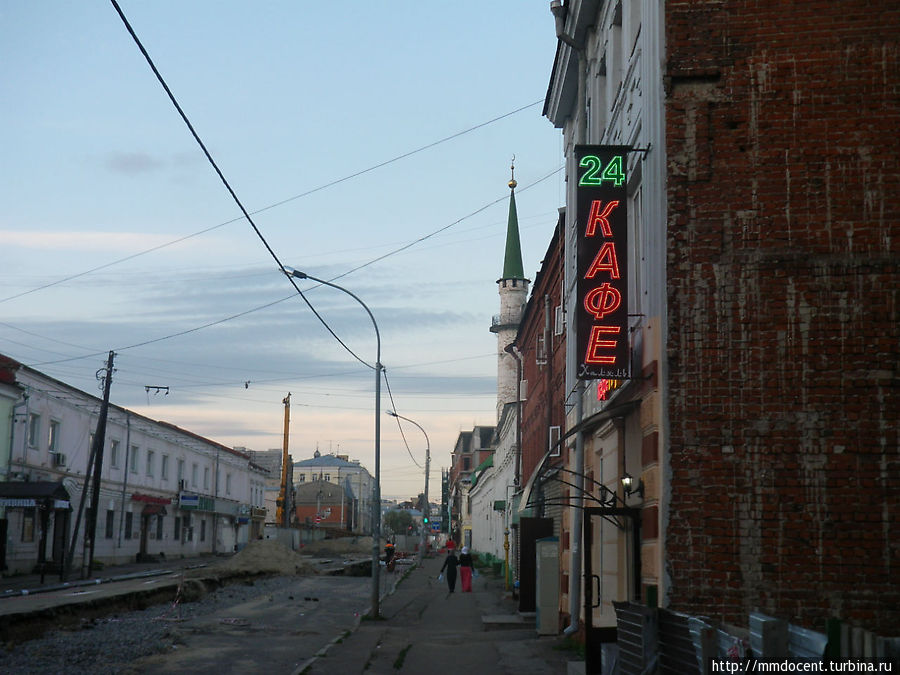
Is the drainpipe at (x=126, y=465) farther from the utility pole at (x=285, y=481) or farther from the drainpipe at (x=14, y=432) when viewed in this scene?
the utility pole at (x=285, y=481)

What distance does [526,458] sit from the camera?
3681cm

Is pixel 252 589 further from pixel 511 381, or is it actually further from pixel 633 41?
pixel 511 381

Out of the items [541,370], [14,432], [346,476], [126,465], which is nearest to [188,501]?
[126,465]

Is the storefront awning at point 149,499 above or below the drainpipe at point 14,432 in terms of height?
below

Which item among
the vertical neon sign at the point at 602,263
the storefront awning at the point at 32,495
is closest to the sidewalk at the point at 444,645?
the vertical neon sign at the point at 602,263

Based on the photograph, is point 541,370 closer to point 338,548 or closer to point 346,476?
point 338,548

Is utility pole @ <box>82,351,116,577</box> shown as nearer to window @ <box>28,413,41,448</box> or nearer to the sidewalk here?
window @ <box>28,413,41,448</box>

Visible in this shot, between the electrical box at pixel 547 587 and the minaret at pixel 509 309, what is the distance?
50192mm

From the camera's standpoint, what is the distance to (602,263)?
39.4 ft

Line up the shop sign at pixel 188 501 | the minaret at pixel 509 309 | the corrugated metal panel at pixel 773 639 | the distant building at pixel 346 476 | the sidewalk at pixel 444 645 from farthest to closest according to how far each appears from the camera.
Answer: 1. the distant building at pixel 346 476
2. the minaret at pixel 509 309
3. the shop sign at pixel 188 501
4. the sidewalk at pixel 444 645
5. the corrugated metal panel at pixel 773 639

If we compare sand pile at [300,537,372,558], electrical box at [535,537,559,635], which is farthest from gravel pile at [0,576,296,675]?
sand pile at [300,537,372,558]

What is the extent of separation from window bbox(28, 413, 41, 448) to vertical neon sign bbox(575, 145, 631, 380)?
105 ft

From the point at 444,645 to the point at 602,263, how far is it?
9.32m

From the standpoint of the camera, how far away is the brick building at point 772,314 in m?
10.1
